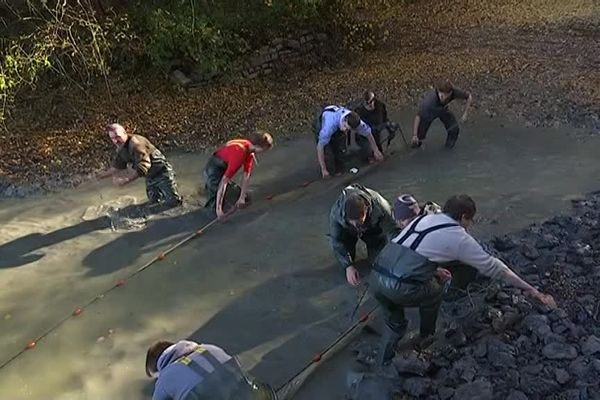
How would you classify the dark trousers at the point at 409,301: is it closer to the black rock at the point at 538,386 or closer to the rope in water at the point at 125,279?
the black rock at the point at 538,386

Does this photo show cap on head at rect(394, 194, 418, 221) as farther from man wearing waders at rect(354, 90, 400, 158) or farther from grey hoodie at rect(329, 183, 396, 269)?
man wearing waders at rect(354, 90, 400, 158)

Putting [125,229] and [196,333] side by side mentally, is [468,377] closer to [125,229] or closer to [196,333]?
[196,333]

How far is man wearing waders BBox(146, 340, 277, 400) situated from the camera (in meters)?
3.81

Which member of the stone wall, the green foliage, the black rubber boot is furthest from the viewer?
the stone wall

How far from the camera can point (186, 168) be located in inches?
375

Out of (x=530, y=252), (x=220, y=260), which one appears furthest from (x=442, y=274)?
(x=220, y=260)

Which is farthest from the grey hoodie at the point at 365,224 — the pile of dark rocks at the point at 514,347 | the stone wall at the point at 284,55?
the stone wall at the point at 284,55

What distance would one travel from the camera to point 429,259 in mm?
4832

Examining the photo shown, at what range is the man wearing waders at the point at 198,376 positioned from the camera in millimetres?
3811

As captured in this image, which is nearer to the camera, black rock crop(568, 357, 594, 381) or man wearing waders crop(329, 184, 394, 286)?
black rock crop(568, 357, 594, 381)

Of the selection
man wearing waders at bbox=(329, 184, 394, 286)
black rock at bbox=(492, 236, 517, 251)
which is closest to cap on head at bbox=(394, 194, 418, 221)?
man wearing waders at bbox=(329, 184, 394, 286)

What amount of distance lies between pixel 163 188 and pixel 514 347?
4.60 m

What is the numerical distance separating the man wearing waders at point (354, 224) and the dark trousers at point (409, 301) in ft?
2.70

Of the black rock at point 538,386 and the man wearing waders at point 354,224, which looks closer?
the black rock at point 538,386
